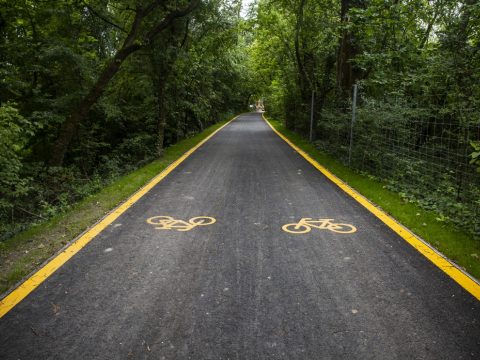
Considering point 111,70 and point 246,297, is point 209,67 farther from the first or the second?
point 246,297

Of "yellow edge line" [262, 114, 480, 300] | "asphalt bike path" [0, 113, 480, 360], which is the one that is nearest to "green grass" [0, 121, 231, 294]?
"asphalt bike path" [0, 113, 480, 360]

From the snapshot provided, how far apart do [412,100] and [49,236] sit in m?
8.14

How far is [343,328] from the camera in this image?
304 centimetres

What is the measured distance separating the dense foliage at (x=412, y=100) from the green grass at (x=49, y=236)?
516 centimetres

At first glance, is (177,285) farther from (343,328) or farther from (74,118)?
(74,118)

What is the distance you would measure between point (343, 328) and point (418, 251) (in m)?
2.11

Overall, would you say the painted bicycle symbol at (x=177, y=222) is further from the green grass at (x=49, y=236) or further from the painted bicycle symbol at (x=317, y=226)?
the painted bicycle symbol at (x=317, y=226)

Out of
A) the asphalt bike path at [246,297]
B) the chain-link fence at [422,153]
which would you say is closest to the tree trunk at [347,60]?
the chain-link fence at [422,153]

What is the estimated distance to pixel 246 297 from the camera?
138 inches

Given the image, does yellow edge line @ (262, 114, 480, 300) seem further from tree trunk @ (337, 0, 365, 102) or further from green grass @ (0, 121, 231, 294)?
tree trunk @ (337, 0, 365, 102)

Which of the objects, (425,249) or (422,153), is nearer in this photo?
(425,249)

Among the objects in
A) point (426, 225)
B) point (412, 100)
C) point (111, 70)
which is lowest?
point (426, 225)

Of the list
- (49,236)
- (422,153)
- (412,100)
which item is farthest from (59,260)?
(412,100)

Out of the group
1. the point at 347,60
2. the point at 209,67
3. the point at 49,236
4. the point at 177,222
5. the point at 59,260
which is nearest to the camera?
the point at 59,260
